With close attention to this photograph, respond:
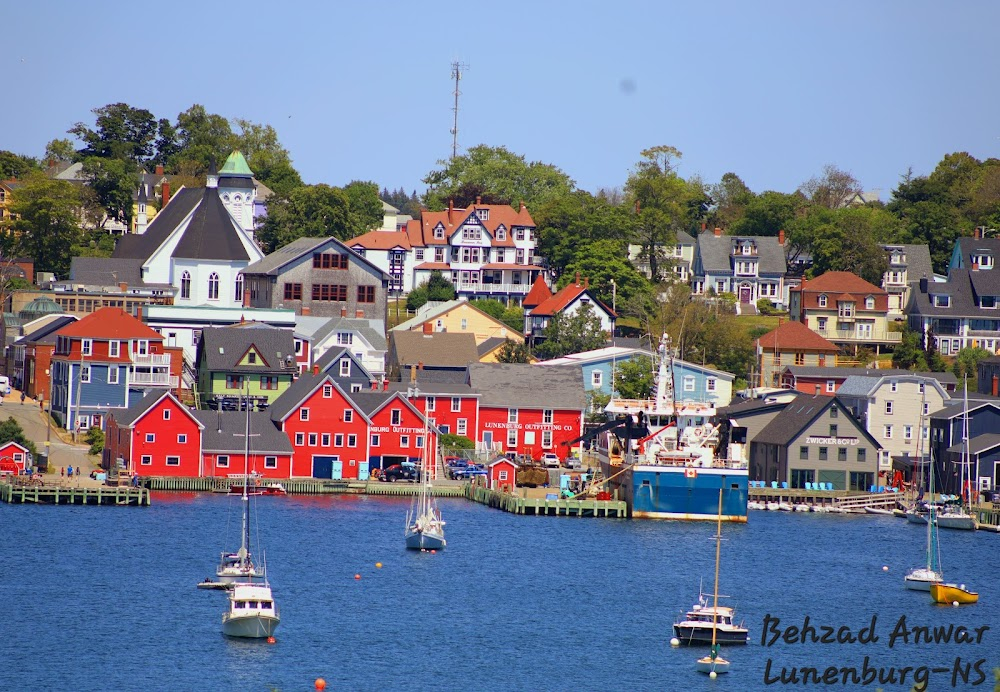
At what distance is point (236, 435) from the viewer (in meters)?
87.7

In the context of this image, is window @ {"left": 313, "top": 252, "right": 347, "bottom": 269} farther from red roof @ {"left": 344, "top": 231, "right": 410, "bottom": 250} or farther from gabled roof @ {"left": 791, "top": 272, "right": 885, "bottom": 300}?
gabled roof @ {"left": 791, "top": 272, "right": 885, "bottom": 300}

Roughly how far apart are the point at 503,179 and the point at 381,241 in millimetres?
27817

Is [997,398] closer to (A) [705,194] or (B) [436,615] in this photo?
(B) [436,615]

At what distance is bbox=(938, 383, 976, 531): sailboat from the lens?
85.9m

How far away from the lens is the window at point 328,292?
118 meters

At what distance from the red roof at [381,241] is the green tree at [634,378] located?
3800cm

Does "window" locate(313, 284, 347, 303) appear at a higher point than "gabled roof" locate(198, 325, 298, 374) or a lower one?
higher

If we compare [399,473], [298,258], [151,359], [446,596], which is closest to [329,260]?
[298,258]

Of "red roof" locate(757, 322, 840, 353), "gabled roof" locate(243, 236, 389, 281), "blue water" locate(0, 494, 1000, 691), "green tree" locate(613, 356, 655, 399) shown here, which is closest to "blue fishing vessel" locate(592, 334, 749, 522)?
"blue water" locate(0, 494, 1000, 691)

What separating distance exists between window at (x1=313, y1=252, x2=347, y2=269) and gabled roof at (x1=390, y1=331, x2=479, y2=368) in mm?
7676

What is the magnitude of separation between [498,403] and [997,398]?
2788 centimetres

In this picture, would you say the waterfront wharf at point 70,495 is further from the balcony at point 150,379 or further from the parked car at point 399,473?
the balcony at point 150,379

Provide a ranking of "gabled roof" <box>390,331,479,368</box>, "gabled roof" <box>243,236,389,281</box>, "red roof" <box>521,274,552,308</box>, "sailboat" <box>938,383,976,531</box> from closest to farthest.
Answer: "sailboat" <box>938,383,976,531</box>, "gabled roof" <box>390,331,479,368</box>, "gabled roof" <box>243,236,389,281</box>, "red roof" <box>521,274,552,308</box>

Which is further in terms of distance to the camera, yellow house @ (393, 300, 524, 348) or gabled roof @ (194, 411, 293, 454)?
yellow house @ (393, 300, 524, 348)
